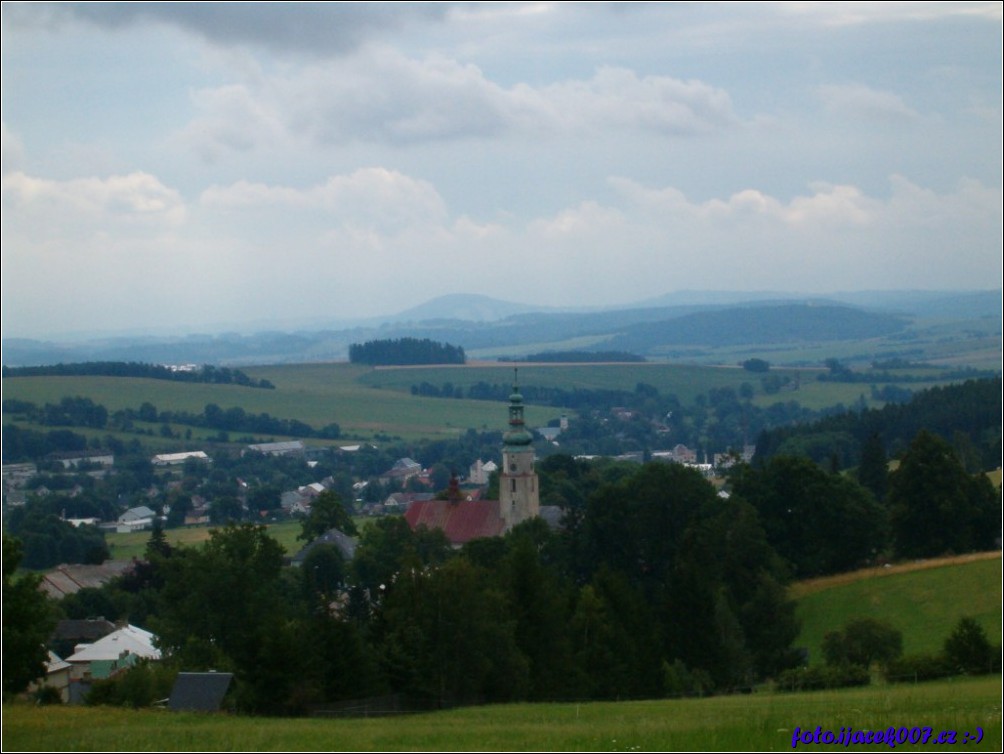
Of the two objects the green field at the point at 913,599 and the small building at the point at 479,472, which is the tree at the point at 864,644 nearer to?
the green field at the point at 913,599

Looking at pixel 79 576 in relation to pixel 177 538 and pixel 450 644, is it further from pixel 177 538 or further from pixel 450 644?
pixel 450 644

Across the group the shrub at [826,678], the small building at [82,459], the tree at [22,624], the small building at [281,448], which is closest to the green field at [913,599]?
the shrub at [826,678]

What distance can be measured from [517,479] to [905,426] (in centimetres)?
4169

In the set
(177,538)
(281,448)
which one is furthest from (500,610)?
(281,448)

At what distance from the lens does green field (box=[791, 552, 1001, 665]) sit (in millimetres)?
43625

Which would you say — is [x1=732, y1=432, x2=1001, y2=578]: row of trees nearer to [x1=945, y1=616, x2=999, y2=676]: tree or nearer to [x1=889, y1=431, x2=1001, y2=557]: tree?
[x1=889, y1=431, x2=1001, y2=557]: tree

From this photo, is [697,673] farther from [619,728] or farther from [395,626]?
[619,728]

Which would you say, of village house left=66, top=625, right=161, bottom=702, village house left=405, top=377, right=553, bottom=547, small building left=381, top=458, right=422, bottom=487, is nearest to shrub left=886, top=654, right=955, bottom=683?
village house left=66, top=625, right=161, bottom=702

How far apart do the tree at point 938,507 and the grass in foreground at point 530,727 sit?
33963 mm

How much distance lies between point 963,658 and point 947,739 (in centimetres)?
1606

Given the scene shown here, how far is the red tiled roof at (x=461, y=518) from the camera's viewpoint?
3238 inches

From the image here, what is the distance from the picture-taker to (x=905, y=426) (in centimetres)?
11325

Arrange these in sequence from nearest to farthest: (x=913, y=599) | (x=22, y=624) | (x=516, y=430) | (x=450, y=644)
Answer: (x=22, y=624) < (x=450, y=644) < (x=913, y=599) < (x=516, y=430)

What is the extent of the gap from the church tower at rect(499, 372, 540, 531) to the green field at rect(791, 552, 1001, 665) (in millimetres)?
28571
